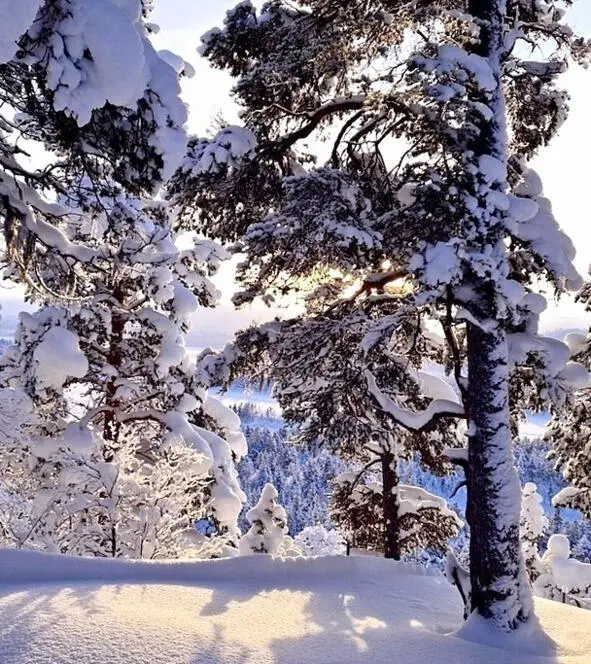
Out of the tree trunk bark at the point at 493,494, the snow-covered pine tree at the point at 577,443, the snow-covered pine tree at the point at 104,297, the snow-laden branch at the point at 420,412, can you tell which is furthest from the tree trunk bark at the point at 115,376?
the tree trunk bark at the point at 493,494

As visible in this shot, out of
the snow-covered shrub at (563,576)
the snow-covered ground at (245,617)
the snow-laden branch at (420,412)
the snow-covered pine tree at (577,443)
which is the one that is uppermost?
the snow-covered pine tree at (577,443)

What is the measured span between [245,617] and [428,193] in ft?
12.8

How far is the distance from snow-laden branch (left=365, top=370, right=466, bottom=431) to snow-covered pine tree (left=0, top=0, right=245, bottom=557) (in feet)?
10.7

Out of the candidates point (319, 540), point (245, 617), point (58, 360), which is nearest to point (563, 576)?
point (58, 360)

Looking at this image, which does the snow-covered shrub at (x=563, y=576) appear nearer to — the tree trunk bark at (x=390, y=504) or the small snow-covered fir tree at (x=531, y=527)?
the small snow-covered fir tree at (x=531, y=527)

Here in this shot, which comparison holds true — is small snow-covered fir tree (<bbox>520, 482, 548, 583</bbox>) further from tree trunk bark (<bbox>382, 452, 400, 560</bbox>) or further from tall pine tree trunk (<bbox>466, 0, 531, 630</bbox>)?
tall pine tree trunk (<bbox>466, 0, 531, 630</bbox>)

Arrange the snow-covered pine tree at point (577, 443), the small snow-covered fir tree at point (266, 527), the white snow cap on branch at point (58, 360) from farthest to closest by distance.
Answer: the small snow-covered fir tree at point (266, 527) < the white snow cap on branch at point (58, 360) < the snow-covered pine tree at point (577, 443)

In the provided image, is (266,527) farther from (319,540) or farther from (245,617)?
(319,540)

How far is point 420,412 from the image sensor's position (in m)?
6.87

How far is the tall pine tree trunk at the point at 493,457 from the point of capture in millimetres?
5801

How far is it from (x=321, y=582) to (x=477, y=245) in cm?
420

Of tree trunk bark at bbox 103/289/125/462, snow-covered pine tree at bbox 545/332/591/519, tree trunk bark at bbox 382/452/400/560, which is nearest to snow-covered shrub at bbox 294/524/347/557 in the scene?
tree trunk bark at bbox 103/289/125/462

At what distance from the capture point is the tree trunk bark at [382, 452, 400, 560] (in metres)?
11.4

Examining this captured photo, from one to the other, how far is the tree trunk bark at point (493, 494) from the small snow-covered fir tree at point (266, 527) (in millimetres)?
11906
